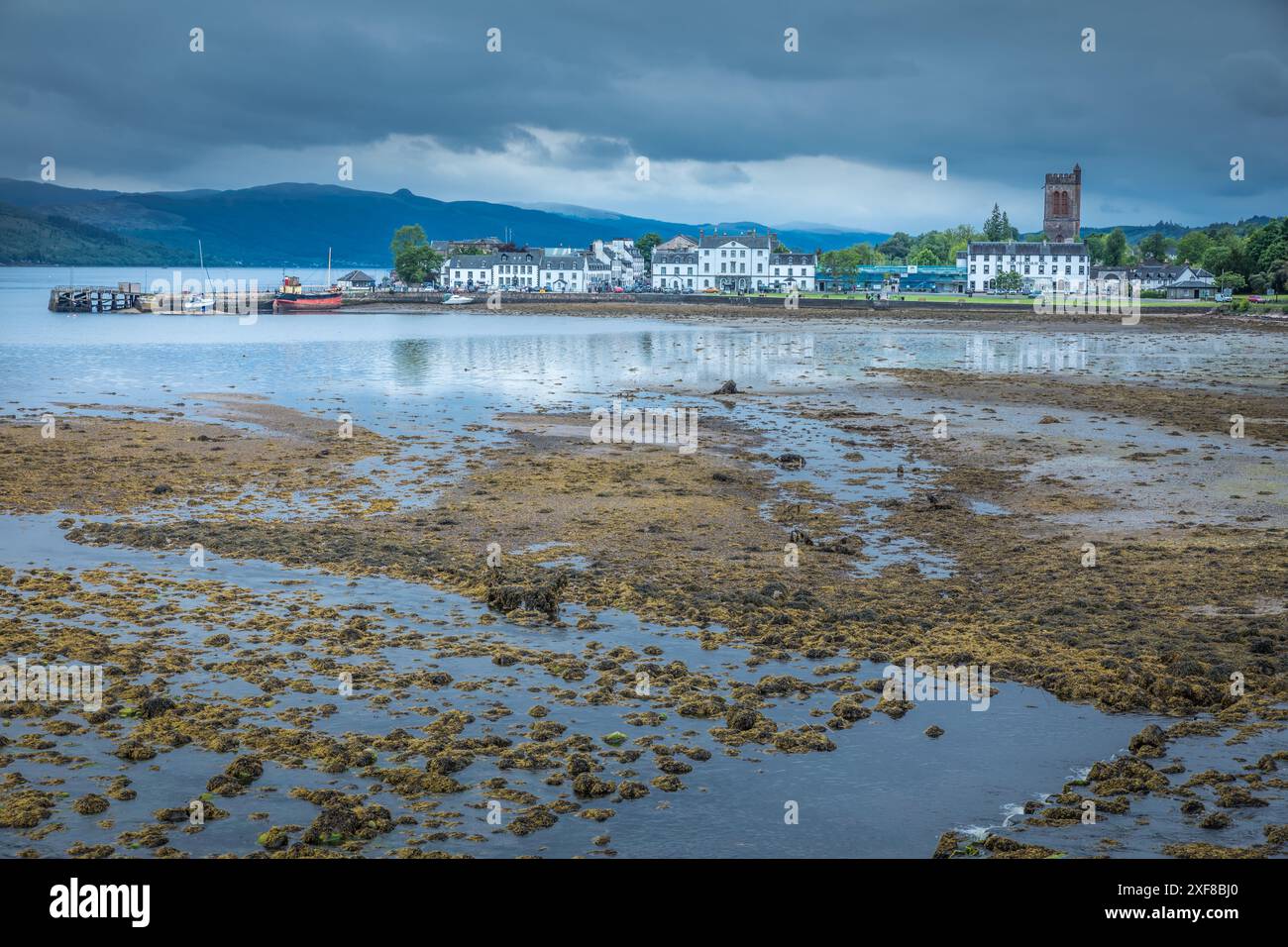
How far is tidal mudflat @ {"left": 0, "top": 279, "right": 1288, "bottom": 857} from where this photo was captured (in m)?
12.1

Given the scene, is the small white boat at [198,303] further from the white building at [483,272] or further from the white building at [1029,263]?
the white building at [1029,263]

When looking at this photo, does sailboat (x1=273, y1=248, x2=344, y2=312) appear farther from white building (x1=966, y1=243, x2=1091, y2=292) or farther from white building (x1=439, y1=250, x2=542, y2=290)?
white building (x1=966, y1=243, x2=1091, y2=292)

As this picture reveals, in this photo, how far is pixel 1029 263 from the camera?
18512cm

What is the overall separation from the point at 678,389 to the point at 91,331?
72.8 m

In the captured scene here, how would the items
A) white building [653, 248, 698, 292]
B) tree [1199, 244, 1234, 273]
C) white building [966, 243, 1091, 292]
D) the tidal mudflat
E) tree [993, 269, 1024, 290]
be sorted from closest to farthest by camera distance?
the tidal mudflat, tree [1199, 244, 1234, 273], tree [993, 269, 1024, 290], white building [966, 243, 1091, 292], white building [653, 248, 698, 292]

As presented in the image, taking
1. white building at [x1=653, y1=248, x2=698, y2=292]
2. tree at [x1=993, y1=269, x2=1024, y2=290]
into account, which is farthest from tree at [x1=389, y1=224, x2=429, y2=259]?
tree at [x1=993, y1=269, x2=1024, y2=290]

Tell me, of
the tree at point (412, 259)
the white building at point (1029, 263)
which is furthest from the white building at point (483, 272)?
the white building at point (1029, 263)

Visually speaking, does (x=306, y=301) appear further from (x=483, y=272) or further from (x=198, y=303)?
(x=483, y=272)

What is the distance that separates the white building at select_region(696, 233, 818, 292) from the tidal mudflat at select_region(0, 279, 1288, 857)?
481 feet

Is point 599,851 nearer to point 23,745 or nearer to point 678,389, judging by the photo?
point 23,745

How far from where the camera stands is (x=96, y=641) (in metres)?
17.2

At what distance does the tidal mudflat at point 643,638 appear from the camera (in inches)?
475

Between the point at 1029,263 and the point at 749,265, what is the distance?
148 ft
